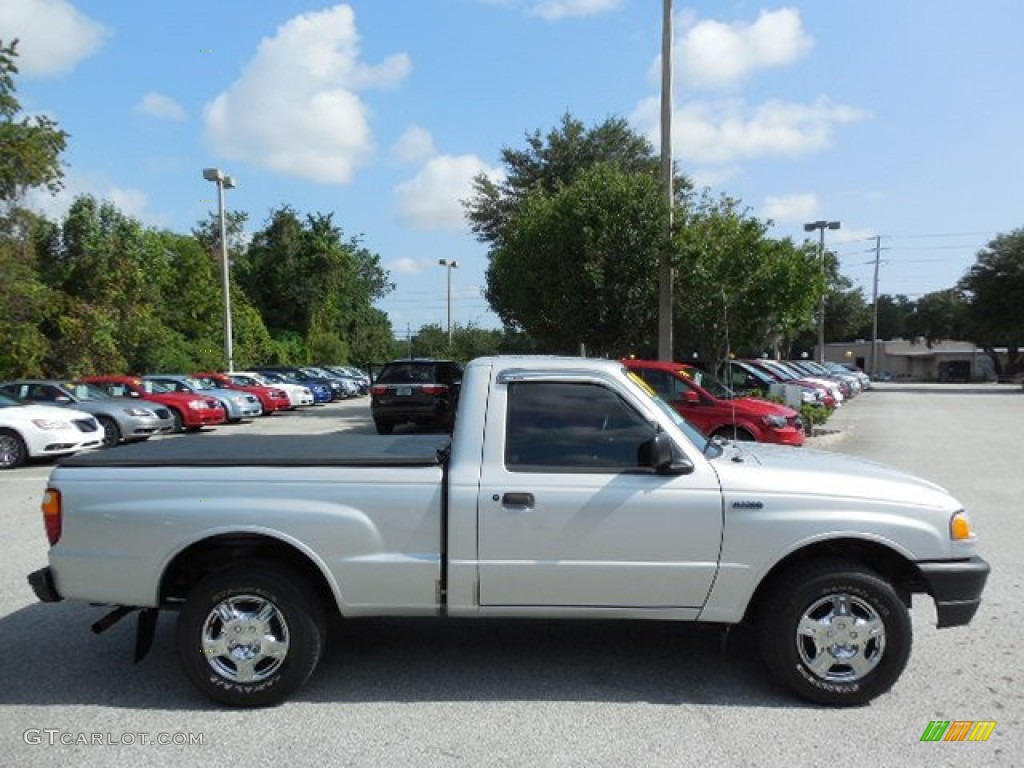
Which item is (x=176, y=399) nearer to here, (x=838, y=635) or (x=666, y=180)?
(x=666, y=180)

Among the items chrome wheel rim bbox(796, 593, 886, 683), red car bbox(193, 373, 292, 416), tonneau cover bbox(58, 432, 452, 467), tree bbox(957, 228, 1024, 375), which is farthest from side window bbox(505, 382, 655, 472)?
tree bbox(957, 228, 1024, 375)

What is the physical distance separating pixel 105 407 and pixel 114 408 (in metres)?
0.16

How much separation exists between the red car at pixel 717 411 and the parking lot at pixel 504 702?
21.7 ft

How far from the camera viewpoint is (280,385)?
2806 centimetres

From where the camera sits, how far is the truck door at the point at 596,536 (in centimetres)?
418

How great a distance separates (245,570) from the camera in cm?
425

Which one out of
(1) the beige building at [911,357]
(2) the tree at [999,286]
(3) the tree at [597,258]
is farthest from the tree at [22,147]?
(1) the beige building at [911,357]

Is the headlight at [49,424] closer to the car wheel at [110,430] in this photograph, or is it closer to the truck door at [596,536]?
the car wheel at [110,430]

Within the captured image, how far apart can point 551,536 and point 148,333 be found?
3043 centimetres

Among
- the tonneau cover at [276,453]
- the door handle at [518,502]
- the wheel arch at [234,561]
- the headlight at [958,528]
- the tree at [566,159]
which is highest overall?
the tree at [566,159]

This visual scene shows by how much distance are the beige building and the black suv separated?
84586mm

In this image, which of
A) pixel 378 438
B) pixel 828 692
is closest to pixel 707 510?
pixel 828 692

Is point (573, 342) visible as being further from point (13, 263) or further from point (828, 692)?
point (828, 692)

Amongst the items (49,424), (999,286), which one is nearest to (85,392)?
(49,424)
